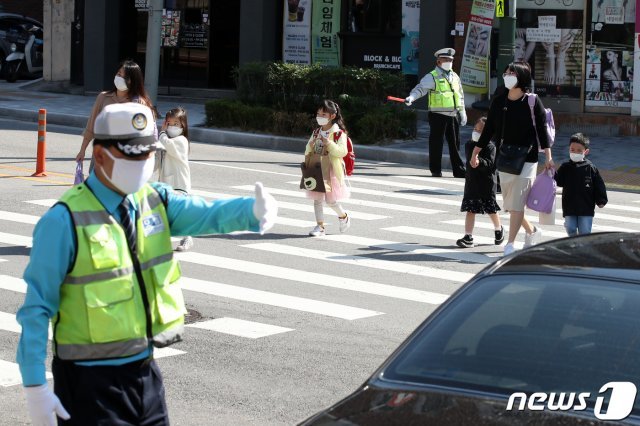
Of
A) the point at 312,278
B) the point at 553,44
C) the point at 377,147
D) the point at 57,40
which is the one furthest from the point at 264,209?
the point at 57,40

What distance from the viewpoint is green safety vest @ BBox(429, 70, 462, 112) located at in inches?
722

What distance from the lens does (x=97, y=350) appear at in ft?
14.6

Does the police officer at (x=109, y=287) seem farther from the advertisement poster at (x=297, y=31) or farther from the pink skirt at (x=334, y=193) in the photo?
the advertisement poster at (x=297, y=31)

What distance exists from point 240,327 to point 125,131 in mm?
4764

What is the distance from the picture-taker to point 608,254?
4707mm

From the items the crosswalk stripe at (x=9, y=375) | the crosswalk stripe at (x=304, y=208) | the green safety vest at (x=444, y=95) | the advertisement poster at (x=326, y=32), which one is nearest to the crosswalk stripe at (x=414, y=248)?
the crosswalk stripe at (x=304, y=208)

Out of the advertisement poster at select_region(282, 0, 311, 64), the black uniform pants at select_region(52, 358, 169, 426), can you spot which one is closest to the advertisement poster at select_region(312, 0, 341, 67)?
the advertisement poster at select_region(282, 0, 311, 64)

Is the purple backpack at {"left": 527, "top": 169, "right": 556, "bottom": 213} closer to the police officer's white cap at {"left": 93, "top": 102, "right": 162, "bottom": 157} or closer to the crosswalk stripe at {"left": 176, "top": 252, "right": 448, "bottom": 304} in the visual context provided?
the crosswalk stripe at {"left": 176, "top": 252, "right": 448, "bottom": 304}

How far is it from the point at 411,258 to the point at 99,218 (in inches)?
311

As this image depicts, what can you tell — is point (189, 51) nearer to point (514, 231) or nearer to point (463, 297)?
point (514, 231)

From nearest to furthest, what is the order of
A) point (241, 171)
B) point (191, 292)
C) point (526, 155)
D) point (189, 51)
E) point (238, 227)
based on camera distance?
point (238, 227)
point (191, 292)
point (526, 155)
point (241, 171)
point (189, 51)

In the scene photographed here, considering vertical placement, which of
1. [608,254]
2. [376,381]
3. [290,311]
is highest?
[608,254]

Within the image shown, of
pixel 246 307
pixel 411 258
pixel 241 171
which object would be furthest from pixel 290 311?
pixel 241 171

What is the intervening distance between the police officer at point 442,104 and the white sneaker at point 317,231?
17.9ft
